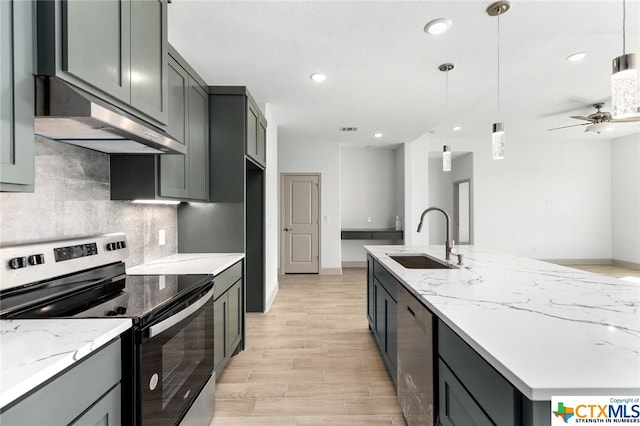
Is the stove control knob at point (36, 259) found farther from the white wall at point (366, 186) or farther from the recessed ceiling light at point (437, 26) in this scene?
the white wall at point (366, 186)

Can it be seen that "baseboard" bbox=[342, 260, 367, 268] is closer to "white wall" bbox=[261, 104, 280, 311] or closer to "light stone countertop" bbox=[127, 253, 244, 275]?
"white wall" bbox=[261, 104, 280, 311]

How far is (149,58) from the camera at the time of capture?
1629 millimetres

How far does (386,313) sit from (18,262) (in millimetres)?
2099

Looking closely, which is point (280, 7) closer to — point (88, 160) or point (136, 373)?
point (88, 160)

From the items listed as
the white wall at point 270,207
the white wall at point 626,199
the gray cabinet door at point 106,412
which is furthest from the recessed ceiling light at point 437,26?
the white wall at point 626,199

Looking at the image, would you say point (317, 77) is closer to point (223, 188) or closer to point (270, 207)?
point (223, 188)

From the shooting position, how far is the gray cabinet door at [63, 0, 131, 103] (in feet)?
3.55

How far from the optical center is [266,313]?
12.8ft

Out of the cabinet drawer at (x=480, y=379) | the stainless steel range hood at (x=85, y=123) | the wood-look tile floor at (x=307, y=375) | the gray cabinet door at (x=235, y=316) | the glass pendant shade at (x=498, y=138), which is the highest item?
the glass pendant shade at (x=498, y=138)

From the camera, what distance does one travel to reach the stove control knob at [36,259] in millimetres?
1306

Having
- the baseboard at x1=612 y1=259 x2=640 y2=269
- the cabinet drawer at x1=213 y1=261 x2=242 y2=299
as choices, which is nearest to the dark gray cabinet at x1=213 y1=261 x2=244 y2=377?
the cabinet drawer at x1=213 y1=261 x2=242 y2=299

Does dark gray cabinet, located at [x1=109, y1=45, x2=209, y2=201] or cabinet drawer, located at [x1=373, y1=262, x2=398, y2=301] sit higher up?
dark gray cabinet, located at [x1=109, y1=45, x2=209, y2=201]

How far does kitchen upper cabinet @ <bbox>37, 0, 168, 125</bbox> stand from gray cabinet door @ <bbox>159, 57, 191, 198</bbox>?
0.99 ft

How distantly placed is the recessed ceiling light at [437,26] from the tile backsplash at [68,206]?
2.34m
